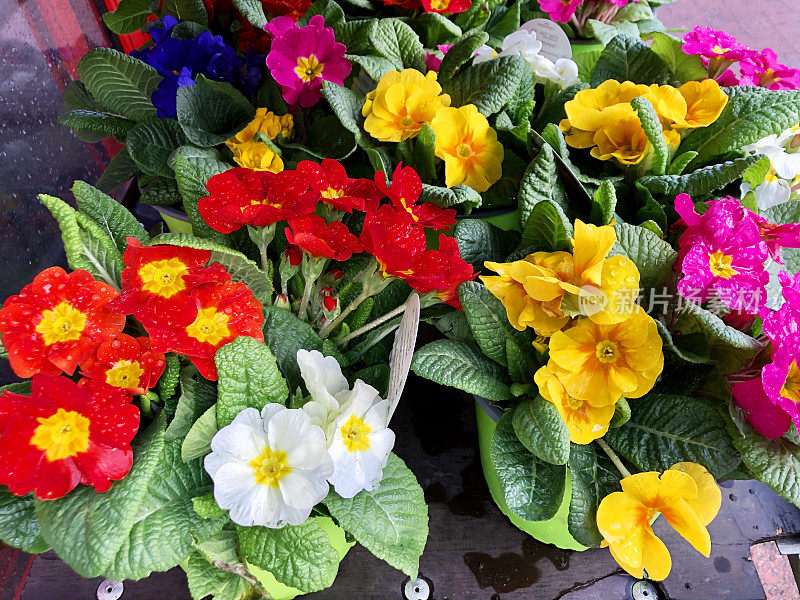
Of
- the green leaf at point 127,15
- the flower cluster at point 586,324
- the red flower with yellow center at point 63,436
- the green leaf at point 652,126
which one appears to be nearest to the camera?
the red flower with yellow center at point 63,436

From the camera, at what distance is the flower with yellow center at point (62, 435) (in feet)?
2.00

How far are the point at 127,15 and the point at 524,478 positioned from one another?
1291 millimetres

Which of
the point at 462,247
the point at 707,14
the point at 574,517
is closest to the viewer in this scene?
the point at 574,517

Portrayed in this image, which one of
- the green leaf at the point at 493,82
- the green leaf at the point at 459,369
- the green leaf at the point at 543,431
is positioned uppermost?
the green leaf at the point at 493,82

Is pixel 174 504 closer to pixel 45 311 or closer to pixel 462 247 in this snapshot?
pixel 45 311

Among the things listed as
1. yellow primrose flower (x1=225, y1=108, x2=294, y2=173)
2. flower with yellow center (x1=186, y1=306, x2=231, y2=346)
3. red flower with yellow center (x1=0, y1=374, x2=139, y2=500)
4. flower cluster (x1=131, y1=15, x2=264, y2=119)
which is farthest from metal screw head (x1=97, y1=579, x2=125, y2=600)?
flower cluster (x1=131, y1=15, x2=264, y2=119)

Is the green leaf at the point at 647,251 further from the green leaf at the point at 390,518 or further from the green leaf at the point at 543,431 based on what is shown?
the green leaf at the point at 390,518

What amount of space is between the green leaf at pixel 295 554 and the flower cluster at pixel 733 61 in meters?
1.00

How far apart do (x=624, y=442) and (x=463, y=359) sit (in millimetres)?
234

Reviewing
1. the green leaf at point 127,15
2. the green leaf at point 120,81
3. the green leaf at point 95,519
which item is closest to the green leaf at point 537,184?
the green leaf at point 95,519

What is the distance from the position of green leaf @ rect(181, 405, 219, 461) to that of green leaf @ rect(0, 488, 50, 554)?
166mm

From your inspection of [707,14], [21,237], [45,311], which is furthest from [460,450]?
[707,14]

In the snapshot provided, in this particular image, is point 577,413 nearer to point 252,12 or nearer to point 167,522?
point 167,522

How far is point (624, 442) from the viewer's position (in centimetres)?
81
